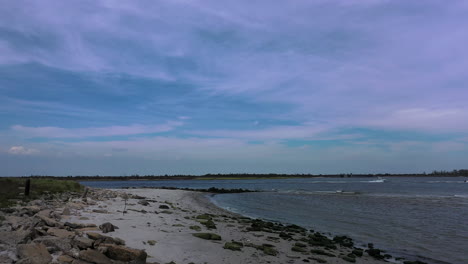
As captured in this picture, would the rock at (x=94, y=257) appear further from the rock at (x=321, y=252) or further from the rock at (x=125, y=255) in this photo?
the rock at (x=321, y=252)

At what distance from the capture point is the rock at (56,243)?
7645 millimetres

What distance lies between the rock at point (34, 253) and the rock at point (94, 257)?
2.24ft

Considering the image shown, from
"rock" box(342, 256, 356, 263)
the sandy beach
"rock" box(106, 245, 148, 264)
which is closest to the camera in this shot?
"rock" box(106, 245, 148, 264)

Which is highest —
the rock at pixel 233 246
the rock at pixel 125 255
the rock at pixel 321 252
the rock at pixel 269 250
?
the rock at pixel 125 255

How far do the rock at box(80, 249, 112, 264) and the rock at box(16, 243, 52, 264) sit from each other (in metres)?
0.68

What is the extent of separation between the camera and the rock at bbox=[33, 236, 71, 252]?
7645mm

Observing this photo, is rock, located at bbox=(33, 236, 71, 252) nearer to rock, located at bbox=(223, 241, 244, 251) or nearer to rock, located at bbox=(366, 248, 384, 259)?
rock, located at bbox=(223, 241, 244, 251)

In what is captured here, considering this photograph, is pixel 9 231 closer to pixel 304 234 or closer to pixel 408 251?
pixel 304 234

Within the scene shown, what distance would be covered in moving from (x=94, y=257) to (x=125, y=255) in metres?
0.69

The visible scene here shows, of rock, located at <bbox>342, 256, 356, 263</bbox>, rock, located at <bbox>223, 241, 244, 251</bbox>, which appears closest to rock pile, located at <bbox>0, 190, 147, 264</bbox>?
rock, located at <bbox>223, 241, 244, 251</bbox>

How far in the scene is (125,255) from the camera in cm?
765

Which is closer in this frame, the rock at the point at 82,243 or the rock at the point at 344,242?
the rock at the point at 82,243

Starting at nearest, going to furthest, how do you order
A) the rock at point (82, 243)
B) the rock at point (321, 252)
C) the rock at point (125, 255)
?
the rock at point (125, 255)
the rock at point (82, 243)
the rock at point (321, 252)

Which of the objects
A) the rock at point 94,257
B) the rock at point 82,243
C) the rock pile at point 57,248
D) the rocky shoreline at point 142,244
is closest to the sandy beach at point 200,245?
the rocky shoreline at point 142,244
